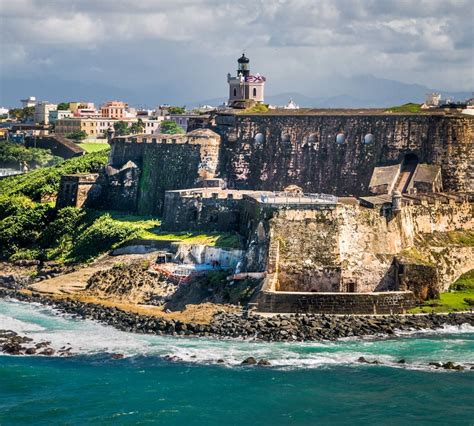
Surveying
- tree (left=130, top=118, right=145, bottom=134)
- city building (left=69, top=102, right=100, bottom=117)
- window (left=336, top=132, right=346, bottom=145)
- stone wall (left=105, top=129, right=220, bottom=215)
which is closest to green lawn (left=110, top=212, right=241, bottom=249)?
stone wall (left=105, top=129, right=220, bottom=215)

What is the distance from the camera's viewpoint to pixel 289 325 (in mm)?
46625

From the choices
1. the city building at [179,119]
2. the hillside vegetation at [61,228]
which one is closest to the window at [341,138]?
the hillside vegetation at [61,228]

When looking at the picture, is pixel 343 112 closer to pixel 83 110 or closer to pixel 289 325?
pixel 289 325

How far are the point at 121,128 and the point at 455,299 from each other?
2630 inches

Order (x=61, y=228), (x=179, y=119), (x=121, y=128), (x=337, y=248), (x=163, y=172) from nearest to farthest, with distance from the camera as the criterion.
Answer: (x=337, y=248)
(x=61, y=228)
(x=163, y=172)
(x=121, y=128)
(x=179, y=119)

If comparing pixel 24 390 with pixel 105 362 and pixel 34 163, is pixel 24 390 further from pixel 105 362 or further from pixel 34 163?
pixel 34 163

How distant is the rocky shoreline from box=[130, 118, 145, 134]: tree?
207 feet

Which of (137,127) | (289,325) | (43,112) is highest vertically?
(43,112)

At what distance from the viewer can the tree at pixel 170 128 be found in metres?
107

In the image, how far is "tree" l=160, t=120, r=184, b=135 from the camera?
107062 mm

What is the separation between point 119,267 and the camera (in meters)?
57.5

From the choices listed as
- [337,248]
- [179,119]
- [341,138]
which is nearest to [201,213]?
[341,138]

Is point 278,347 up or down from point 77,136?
down

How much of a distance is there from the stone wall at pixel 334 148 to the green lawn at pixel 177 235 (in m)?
5.74
